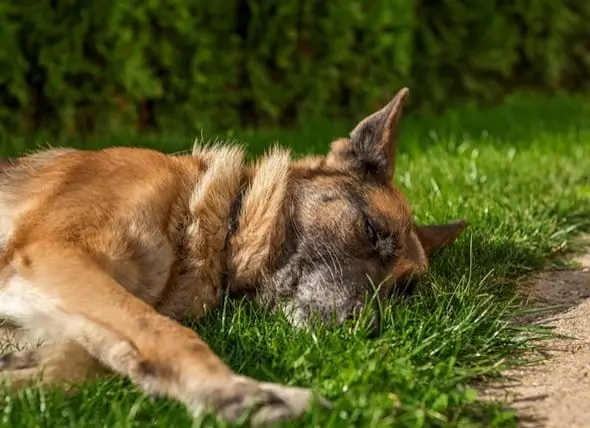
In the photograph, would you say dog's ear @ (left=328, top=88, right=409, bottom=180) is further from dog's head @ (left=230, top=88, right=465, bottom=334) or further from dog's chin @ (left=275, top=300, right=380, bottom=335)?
dog's chin @ (left=275, top=300, right=380, bottom=335)

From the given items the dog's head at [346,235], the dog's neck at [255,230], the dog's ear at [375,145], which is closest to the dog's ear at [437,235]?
the dog's head at [346,235]

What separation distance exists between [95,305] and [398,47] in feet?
23.3

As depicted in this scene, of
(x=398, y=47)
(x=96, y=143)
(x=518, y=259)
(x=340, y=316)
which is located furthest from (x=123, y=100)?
(x=340, y=316)

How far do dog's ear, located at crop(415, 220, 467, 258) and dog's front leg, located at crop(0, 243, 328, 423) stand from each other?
1758 millimetres

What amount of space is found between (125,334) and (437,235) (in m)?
2.03

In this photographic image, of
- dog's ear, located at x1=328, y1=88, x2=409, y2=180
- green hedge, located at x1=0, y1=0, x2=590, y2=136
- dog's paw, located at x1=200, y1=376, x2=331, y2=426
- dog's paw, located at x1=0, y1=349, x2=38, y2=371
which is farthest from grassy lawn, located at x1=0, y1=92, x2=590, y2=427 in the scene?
green hedge, located at x1=0, y1=0, x2=590, y2=136

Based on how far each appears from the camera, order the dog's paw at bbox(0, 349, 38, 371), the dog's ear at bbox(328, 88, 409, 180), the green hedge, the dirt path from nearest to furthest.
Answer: the dirt path < the dog's paw at bbox(0, 349, 38, 371) < the dog's ear at bbox(328, 88, 409, 180) < the green hedge

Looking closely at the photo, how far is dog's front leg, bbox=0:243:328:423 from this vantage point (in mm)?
3049

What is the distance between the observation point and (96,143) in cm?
747

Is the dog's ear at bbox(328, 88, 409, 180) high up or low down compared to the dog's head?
up

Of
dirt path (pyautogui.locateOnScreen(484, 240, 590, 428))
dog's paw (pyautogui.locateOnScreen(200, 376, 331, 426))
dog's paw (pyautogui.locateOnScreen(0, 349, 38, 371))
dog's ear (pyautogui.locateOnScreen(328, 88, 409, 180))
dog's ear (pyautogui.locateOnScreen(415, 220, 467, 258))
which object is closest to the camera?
dog's paw (pyautogui.locateOnScreen(200, 376, 331, 426))

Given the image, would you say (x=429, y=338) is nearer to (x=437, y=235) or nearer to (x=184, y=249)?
(x=184, y=249)

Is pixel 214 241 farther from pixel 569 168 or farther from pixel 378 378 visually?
pixel 569 168

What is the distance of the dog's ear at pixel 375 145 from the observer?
4.53m
